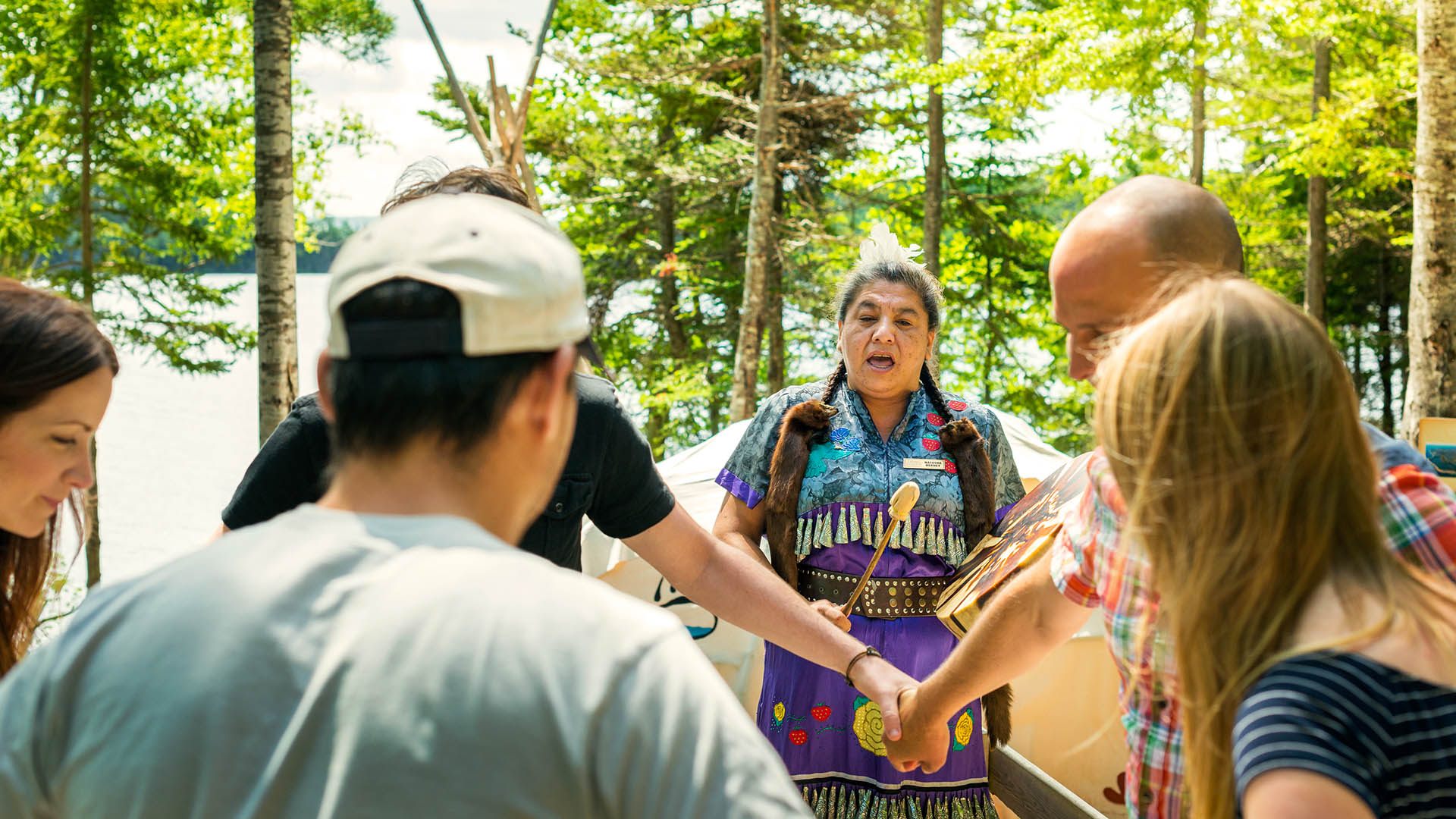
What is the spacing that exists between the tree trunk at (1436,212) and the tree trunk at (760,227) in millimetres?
7327

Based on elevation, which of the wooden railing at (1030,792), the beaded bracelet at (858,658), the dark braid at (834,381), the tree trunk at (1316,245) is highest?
the tree trunk at (1316,245)

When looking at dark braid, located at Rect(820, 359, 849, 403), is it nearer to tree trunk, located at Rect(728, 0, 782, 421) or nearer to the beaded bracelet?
the beaded bracelet

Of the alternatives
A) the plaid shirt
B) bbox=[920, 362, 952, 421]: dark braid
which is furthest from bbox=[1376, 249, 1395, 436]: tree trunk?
the plaid shirt

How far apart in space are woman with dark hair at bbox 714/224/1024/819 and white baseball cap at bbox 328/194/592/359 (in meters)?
2.40

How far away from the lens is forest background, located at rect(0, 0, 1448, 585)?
12109 mm

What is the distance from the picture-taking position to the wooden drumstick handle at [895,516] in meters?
3.16

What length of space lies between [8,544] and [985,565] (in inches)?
87.2

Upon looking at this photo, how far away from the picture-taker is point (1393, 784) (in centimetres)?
112

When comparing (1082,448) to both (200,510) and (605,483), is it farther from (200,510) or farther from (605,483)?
(200,510)

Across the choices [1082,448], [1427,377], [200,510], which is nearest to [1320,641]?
[1427,377]

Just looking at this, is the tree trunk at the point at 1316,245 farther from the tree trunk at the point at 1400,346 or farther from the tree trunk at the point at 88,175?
the tree trunk at the point at 88,175

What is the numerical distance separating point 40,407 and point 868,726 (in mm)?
2396

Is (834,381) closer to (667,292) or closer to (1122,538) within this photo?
(1122,538)

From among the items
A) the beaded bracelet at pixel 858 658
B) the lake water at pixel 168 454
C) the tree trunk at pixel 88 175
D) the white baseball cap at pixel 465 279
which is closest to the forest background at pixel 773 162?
the tree trunk at pixel 88 175
